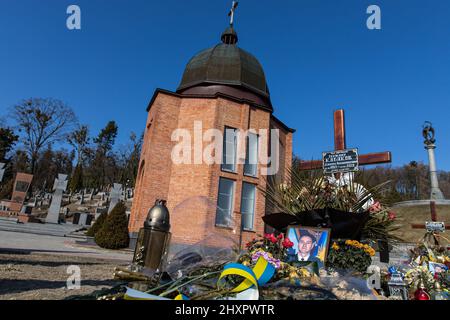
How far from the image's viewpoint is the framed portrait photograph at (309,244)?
4.02m

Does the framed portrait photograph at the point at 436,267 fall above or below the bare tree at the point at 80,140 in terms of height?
below

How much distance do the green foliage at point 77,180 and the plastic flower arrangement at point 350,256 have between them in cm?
5151

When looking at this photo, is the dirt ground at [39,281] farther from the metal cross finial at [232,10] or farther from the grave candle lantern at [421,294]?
the metal cross finial at [232,10]

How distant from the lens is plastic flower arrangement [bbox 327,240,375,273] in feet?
13.0

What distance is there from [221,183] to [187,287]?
1146cm

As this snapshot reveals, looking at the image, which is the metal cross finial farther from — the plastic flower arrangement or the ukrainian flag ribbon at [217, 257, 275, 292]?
the ukrainian flag ribbon at [217, 257, 275, 292]

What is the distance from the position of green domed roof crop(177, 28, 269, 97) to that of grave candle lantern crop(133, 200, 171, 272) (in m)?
12.6

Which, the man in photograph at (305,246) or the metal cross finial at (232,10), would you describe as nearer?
the man in photograph at (305,246)

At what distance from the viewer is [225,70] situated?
16531 millimetres

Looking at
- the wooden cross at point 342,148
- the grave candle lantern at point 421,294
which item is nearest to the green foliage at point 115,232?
the wooden cross at point 342,148

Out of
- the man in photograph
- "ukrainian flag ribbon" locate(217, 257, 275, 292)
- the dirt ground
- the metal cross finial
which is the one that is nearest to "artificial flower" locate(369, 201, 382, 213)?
the man in photograph

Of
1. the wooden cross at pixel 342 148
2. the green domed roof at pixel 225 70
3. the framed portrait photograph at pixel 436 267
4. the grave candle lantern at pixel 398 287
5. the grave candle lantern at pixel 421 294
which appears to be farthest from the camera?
the green domed roof at pixel 225 70

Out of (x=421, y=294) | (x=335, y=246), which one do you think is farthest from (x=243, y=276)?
(x=335, y=246)
